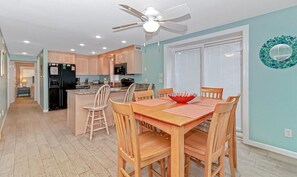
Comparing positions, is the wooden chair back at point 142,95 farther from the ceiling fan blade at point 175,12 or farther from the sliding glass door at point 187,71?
Result: the sliding glass door at point 187,71

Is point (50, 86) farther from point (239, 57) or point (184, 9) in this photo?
point (239, 57)

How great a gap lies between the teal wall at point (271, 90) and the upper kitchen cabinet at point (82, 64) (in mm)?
5883

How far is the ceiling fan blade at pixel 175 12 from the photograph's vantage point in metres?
1.85

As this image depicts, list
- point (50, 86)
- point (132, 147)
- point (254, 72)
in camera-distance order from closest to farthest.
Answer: point (132, 147) < point (254, 72) < point (50, 86)

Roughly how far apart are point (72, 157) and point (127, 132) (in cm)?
157

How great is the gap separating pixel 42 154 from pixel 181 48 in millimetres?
3818

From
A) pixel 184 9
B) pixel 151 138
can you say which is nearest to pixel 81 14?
pixel 184 9

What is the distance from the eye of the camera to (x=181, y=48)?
430 centimetres

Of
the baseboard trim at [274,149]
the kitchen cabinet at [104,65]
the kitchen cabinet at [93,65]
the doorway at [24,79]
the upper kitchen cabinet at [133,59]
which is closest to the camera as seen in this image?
the baseboard trim at [274,149]

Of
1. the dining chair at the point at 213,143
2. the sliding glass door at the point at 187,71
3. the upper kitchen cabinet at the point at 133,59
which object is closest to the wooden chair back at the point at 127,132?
the dining chair at the point at 213,143

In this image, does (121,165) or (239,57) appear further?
(239,57)

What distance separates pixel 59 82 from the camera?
5.88 meters

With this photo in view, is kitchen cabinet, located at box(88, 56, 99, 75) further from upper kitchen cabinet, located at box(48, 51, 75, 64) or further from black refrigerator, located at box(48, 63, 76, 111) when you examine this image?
black refrigerator, located at box(48, 63, 76, 111)

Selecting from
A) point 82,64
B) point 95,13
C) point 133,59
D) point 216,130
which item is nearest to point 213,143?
point 216,130
